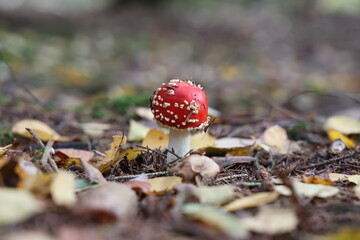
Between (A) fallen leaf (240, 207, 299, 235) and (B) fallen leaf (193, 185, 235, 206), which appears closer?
(A) fallen leaf (240, 207, 299, 235)

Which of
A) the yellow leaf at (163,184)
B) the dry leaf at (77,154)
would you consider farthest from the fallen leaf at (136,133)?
the yellow leaf at (163,184)

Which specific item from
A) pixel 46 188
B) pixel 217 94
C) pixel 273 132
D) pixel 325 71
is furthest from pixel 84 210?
pixel 325 71

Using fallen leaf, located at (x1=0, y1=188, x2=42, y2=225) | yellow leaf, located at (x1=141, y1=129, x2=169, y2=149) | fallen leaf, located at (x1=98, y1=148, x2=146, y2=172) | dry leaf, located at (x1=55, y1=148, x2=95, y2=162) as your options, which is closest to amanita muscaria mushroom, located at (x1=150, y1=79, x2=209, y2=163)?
fallen leaf, located at (x1=98, y1=148, x2=146, y2=172)

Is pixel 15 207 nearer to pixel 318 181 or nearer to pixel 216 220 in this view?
pixel 216 220

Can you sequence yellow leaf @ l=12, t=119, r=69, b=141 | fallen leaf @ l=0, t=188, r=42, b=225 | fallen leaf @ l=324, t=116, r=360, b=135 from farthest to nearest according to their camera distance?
fallen leaf @ l=324, t=116, r=360, b=135, yellow leaf @ l=12, t=119, r=69, b=141, fallen leaf @ l=0, t=188, r=42, b=225

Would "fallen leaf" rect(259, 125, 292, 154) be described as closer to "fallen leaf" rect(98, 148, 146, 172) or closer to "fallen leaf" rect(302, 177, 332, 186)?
"fallen leaf" rect(302, 177, 332, 186)

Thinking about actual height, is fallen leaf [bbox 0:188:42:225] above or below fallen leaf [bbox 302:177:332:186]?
above
